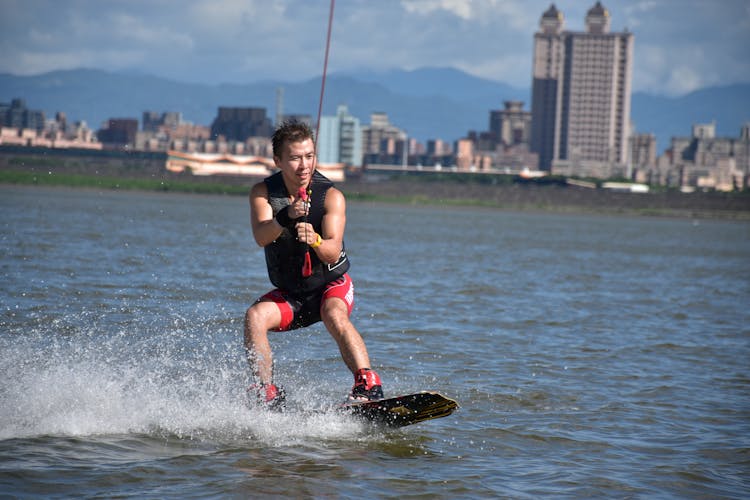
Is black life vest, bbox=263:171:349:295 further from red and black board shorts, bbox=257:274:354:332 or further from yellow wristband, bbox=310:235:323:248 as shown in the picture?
yellow wristband, bbox=310:235:323:248

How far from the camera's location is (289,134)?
6.80 meters

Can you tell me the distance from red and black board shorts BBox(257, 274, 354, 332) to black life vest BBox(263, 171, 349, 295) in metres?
0.05

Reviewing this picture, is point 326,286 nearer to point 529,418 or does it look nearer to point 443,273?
point 529,418

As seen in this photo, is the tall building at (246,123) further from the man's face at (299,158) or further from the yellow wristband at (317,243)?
the yellow wristband at (317,243)

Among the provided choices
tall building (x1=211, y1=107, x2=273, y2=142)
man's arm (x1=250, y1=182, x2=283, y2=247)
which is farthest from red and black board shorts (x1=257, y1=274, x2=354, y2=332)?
tall building (x1=211, y1=107, x2=273, y2=142)

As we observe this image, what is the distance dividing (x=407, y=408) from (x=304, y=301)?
96 cm

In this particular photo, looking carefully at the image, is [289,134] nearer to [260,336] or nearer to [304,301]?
[304,301]

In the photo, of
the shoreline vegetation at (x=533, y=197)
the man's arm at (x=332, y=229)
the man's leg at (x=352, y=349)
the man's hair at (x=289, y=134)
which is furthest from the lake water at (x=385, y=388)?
the shoreline vegetation at (x=533, y=197)

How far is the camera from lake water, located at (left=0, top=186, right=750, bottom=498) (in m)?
6.36

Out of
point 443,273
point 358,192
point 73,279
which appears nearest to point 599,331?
point 73,279

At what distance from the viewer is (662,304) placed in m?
18.8

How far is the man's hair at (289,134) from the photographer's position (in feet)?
22.3

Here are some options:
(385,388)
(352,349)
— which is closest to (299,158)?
(352,349)

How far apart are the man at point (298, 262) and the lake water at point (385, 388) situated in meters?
0.42
